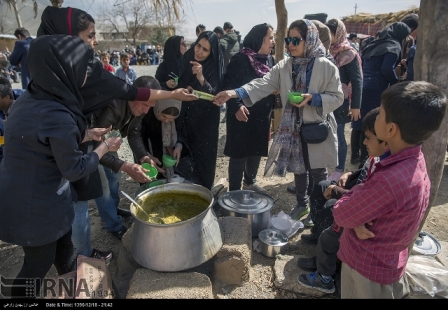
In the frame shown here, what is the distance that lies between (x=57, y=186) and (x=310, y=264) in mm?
2001

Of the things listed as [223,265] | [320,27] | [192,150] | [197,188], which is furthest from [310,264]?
[320,27]

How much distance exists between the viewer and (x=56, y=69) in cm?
162

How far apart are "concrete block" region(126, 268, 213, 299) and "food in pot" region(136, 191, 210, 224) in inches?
16.0

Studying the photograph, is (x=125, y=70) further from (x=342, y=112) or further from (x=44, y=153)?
(x=44, y=153)

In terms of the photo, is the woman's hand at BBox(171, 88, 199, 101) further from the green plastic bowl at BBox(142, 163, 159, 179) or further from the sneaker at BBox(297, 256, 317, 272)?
the sneaker at BBox(297, 256, 317, 272)

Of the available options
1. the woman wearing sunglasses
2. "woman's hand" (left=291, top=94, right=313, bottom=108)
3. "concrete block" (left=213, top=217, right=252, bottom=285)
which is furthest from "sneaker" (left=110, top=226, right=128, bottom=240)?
"woman's hand" (left=291, top=94, right=313, bottom=108)

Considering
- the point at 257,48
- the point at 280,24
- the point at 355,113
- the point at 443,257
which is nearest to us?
the point at 443,257

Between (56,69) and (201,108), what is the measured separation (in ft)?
6.69

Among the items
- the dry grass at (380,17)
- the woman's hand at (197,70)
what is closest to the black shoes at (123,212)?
the woman's hand at (197,70)

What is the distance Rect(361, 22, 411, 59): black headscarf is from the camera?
4391 millimetres

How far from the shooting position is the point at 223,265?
2.49 meters

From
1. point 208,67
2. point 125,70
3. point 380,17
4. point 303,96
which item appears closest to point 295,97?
point 303,96

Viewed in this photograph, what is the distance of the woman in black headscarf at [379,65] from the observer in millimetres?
4391

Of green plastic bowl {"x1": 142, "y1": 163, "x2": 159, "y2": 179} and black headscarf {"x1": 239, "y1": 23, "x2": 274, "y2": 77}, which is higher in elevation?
black headscarf {"x1": 239, "y1": 23, "x2": 274, "y2": 77}
